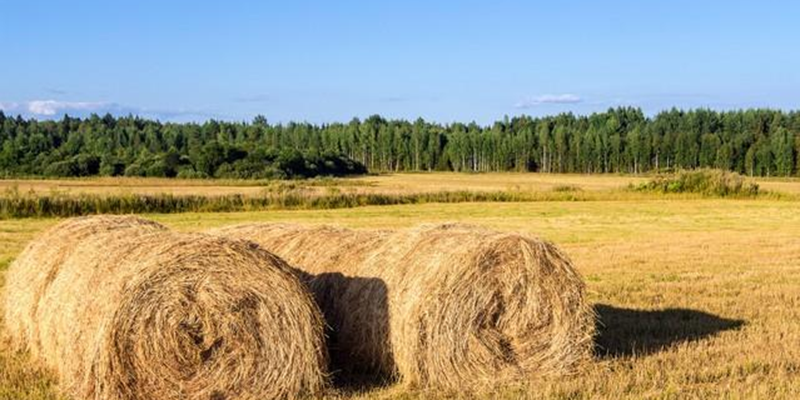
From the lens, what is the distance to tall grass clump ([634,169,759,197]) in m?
50.7

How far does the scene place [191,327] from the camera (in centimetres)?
736

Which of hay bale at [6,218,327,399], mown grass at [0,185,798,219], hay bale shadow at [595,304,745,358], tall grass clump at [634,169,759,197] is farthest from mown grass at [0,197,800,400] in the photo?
tall grass clump at [634,169,759,197]

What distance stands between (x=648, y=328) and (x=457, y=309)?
143 inches

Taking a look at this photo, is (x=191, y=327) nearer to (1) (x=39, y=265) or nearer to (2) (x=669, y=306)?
(1) (x=39, y=265)

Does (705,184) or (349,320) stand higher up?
(349,320)

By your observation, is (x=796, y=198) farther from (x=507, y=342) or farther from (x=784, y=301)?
(x=507, y=342)

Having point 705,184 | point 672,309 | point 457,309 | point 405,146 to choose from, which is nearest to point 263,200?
point 705,184

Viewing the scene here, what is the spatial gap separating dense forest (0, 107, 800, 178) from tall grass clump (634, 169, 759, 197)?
34.1 m

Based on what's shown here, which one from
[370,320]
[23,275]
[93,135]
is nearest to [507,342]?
[370,320]

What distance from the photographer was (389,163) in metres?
146

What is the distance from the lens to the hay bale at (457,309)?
8.05m

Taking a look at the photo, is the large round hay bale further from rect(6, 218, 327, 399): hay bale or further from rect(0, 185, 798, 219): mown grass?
rect(0, 185, 798, 219): mown grass

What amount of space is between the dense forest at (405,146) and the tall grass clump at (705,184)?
34112 millimetres

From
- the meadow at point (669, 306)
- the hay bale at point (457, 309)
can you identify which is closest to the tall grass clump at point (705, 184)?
the meadow at point (669, 306)
